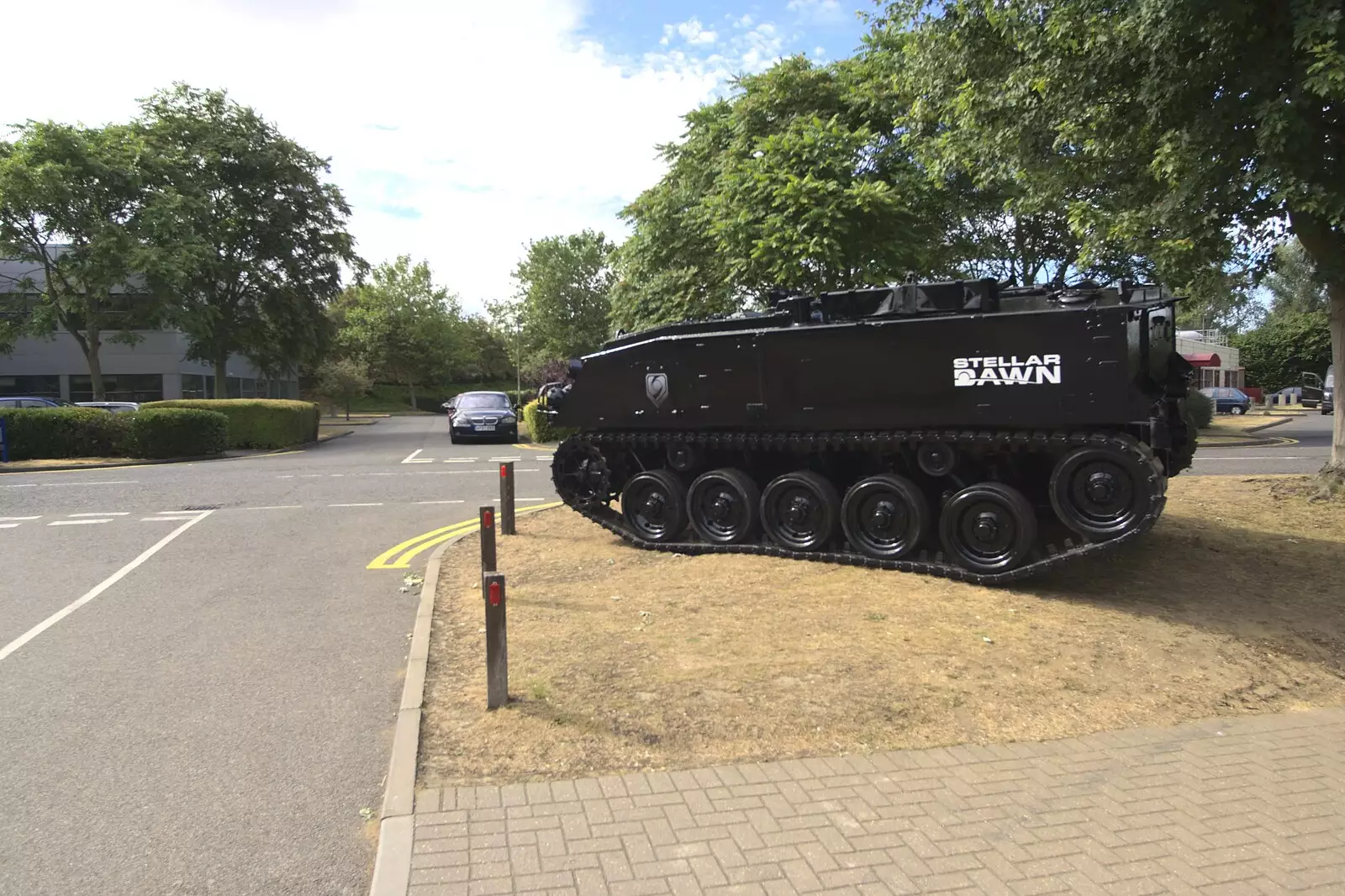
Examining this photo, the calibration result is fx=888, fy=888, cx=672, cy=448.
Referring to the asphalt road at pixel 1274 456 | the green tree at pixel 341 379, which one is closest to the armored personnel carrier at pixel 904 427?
the asphalt road at pixel 1274 456

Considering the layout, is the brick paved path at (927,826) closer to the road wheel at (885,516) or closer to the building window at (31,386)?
the road wheel at (885,516)

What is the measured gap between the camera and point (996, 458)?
7.44 m

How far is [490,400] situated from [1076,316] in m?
22.8

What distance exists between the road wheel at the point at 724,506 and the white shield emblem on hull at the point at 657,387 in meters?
0.89

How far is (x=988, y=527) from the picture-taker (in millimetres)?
7113

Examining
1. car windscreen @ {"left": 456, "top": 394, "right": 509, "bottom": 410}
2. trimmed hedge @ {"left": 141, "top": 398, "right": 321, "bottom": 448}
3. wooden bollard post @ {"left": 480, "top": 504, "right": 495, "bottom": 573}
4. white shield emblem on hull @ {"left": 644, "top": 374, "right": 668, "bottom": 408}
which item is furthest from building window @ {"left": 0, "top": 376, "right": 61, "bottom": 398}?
wooden bollard post @ {"left": 480, "top": 504, "right": 495, "bottom": 573}

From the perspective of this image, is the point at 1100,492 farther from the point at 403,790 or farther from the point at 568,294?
the point at 568,294

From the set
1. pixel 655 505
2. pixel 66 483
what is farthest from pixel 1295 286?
pixel 66 483

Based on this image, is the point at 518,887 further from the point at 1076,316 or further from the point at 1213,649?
the point at 1076,316

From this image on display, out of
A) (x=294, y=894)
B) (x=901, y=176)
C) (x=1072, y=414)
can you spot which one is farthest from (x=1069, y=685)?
(x=901, y=176)

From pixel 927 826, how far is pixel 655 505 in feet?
19.2

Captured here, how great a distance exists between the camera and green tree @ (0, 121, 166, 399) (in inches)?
1064

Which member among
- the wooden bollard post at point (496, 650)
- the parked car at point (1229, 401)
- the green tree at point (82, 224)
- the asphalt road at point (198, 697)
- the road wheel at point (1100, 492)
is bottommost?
the asphalt road at point (198, 697)

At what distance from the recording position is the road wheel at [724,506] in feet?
28.0
